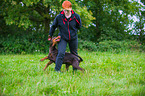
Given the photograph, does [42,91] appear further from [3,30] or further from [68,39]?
[3,30]

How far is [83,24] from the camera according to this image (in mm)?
9469

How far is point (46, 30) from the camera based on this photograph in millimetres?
10836

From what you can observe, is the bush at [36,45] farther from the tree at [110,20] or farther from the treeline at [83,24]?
the tree at [110,20]

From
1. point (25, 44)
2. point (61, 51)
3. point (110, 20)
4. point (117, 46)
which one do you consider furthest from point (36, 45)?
point (110, 20)

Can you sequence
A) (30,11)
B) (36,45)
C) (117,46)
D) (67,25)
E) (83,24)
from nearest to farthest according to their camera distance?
(67,25), (83,24), (36,45), (117,46), (30,11)

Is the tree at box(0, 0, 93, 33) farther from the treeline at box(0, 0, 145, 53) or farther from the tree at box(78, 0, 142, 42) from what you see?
the tree at box(78, 0, 142, 42)

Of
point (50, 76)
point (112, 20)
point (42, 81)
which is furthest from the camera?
point (112, 20)

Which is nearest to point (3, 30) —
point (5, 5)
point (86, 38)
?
point (5, 5)

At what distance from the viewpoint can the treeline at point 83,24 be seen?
8844 millimetres

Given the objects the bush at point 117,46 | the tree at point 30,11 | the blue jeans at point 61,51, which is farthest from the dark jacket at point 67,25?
the bush at point 117,46

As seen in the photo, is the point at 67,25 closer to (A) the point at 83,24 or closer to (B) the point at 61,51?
(B) the point at 61,51

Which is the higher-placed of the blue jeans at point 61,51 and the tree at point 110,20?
the tree at point 110,20

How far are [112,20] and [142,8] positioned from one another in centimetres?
252

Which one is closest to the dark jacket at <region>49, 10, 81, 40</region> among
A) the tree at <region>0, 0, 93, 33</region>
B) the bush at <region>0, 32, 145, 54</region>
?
the tree at <region>0, 0, 93, 33</region>
